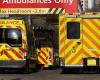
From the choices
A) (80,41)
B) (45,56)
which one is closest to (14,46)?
(80,41)

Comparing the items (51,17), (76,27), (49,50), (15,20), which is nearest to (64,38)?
(76,27)

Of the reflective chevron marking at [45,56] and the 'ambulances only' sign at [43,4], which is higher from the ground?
the 'ambulances only' sign at [43,4]

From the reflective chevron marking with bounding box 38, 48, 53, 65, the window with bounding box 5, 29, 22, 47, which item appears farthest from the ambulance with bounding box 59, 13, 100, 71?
the reflective chevron marking with bounding box 38, 48, 53, 65

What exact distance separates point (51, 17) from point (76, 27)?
6.76m

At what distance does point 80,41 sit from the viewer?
58.7ft

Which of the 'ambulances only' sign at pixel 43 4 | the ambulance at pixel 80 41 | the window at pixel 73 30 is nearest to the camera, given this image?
the ambulance at pixel 80 41

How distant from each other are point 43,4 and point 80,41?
4297 mm

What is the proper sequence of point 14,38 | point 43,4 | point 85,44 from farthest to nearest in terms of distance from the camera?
point 43,4
point 14,38
point 85,44

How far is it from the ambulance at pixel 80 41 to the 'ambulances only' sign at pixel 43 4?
3.40 m

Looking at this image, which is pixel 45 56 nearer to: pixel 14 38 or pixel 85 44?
pixel 14 38

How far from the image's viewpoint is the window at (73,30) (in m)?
18.0

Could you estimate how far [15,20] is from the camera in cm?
1847

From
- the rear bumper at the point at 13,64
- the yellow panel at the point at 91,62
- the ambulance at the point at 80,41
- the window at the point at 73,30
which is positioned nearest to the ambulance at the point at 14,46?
the rear bumper at the point at 13,64

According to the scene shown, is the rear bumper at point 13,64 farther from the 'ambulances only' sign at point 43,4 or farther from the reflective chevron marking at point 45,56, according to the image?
the 'ambulances only' sign at point 43,4
